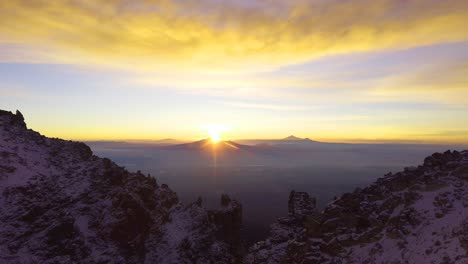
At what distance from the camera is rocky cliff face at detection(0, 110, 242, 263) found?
2702 inches

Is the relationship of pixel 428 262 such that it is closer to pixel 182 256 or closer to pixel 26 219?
pixel 182 256

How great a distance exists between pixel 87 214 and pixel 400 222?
5938 centimetres

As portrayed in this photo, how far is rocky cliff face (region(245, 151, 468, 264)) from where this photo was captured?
43.8 metres

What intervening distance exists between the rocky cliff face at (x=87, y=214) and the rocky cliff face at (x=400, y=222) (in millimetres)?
34973

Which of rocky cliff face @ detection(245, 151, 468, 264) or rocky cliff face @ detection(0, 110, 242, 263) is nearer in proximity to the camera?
rocky cliff face @ detection(245, 151, 468, 264)

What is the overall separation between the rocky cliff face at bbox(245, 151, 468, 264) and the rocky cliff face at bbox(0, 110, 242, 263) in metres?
35.0

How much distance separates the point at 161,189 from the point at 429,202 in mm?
66310

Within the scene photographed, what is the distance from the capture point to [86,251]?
70.0m

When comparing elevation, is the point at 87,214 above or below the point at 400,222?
below

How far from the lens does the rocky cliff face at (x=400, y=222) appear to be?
4384 centimetres

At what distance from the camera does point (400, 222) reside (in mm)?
48844

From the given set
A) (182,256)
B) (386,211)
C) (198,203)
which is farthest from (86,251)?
(386,211)

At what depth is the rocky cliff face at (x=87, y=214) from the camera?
68.6 m

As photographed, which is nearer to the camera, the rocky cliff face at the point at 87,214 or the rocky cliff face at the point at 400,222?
the rocky cliff face at the point at 400,222
